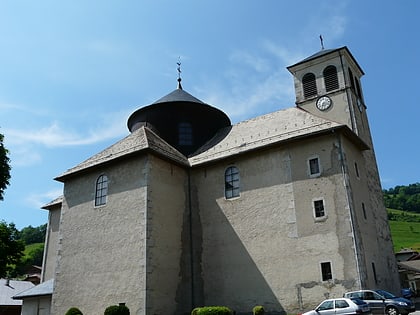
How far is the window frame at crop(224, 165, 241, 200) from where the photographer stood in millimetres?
20828

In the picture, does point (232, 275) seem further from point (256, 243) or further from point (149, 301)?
point (149, 301)

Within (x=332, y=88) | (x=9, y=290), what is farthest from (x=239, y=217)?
(x=9, y=290)

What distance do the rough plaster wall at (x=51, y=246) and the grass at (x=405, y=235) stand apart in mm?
56993

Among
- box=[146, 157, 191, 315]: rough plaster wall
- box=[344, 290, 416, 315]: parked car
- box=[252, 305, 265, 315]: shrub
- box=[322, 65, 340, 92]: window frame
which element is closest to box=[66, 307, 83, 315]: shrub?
box=[146, 157, 191, 315]: rough plaster wall

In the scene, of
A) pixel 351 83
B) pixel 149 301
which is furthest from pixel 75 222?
pixel 351 83

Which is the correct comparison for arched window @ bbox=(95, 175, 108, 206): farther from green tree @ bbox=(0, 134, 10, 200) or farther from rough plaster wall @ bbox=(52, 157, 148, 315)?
green tree @ bbox=(0, 134, 10, 200)

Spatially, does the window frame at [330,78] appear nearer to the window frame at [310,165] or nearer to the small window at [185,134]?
the window frame at [310,165]

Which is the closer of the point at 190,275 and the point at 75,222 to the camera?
the point at 190,275

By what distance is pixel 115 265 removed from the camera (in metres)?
19.3

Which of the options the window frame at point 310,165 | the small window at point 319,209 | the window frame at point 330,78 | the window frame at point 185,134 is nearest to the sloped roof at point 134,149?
the window frame at point 185,134

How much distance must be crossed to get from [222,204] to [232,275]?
3.57 metres

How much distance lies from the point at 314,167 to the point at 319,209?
2.02 metres

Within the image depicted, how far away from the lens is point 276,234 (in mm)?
18797

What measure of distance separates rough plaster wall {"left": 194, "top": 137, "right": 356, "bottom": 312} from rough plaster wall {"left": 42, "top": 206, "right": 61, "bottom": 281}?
1228 centimetres
